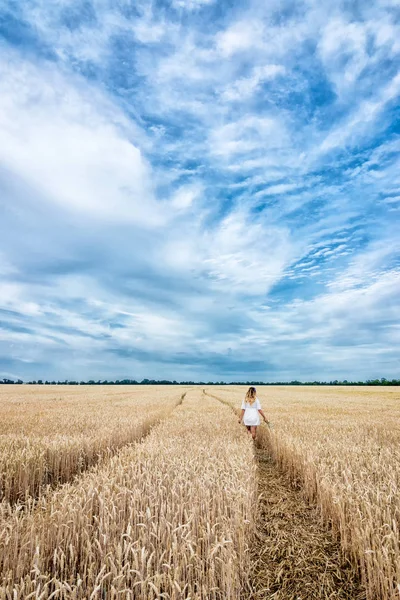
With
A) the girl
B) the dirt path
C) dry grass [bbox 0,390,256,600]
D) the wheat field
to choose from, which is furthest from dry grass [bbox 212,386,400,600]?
the girl

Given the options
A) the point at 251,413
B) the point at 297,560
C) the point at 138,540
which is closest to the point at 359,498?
the point at 297,560

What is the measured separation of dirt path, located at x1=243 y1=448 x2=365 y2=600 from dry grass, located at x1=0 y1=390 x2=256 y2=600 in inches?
13.8

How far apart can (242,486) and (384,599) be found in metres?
2.38

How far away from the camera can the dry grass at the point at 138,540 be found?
288 cm

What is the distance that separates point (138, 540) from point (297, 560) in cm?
254

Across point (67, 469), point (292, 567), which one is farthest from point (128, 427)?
point (292, 567)

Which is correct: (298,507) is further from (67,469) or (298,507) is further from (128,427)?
(128,427)

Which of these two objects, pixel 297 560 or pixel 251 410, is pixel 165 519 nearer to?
pixel 297 560

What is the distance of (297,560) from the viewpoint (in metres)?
4.38

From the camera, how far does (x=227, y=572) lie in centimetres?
318

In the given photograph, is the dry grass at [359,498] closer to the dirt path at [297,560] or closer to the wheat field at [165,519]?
the wheat field at [165,519]

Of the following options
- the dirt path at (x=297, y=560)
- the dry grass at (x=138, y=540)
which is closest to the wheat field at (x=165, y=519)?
the dry grass at (x=138, y=540)

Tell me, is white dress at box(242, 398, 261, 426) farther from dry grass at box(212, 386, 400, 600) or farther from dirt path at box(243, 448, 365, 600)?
dirt path at box(243, 448, 365, 600)

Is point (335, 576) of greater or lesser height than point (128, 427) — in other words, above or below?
below
